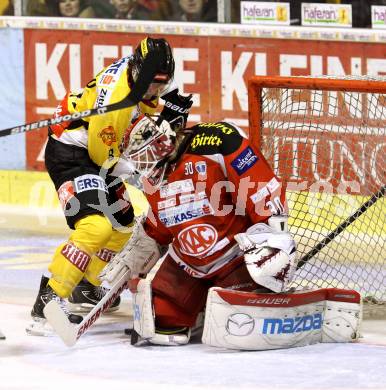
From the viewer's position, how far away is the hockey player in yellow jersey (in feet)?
14.6

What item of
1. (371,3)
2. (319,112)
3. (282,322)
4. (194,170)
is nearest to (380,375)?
(282,322)

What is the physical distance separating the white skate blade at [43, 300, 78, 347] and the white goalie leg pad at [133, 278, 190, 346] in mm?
230

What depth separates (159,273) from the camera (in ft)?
14.6

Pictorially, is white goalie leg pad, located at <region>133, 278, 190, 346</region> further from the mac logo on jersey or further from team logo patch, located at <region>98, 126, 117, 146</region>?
team logo patch, located at <region>98, 126, 117, 146</region>

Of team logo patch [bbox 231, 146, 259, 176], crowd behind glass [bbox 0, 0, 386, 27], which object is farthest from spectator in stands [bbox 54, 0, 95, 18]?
team logo patch [bbox 231, 146, 259, 176]

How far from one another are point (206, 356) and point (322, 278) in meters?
1.15

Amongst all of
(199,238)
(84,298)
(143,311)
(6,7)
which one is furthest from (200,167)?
(6,7)

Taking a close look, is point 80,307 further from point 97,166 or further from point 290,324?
point 290,324

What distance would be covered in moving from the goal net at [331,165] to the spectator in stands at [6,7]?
2.67 m

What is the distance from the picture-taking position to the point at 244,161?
4.14 m

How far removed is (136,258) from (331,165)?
1504mm

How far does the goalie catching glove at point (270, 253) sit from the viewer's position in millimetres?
4051

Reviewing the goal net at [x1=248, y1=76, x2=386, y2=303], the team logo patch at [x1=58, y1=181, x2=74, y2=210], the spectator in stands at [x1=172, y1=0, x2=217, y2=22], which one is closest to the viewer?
the team logo patch at [x1=58, y1=181, x2=74, y2=210]

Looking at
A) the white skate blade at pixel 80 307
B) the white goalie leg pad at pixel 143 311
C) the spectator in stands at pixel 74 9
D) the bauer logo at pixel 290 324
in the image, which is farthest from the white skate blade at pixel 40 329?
the spectator in stands at pixel 74 9
